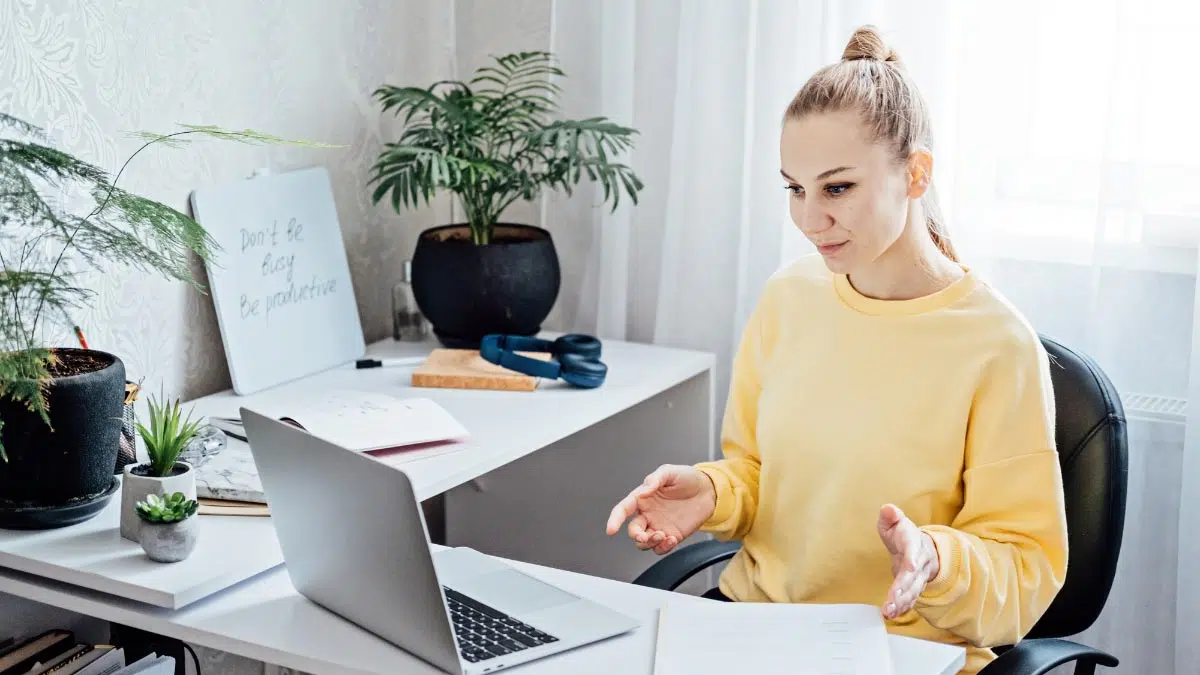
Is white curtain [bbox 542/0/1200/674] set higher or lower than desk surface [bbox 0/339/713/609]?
higher

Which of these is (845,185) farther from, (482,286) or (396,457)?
(482,286)

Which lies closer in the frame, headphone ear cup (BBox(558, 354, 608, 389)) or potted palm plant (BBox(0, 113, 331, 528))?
potted palm plant (BBox(0, 113, 331, 528))

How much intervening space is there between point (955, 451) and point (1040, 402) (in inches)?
4.0

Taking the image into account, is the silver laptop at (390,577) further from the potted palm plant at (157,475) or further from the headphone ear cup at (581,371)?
the headphone ear cup at (581,371)

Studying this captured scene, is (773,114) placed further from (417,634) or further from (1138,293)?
(417,634)

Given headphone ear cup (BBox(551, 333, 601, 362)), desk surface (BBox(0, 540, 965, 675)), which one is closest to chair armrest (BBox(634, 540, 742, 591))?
desk surface (BBox(0, 540, 965, 675))

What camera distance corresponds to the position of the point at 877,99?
1.39 meters

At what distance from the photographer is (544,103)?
2.27 meters

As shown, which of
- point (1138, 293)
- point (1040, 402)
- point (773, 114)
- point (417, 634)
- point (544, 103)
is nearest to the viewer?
point (417, 634)

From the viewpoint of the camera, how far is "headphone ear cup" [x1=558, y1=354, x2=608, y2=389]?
→ 74.5 inches

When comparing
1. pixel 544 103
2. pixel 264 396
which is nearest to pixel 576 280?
pixel 544 103

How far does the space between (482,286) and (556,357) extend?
17 cm

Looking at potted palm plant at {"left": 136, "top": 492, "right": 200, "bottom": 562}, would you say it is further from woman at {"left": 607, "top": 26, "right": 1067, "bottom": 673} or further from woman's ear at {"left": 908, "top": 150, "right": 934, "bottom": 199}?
woman's ear at {"left": 908, "top": 150, "right": 934, "bottom": 199}

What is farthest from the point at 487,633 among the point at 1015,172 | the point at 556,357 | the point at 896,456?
the point at 1015,172
